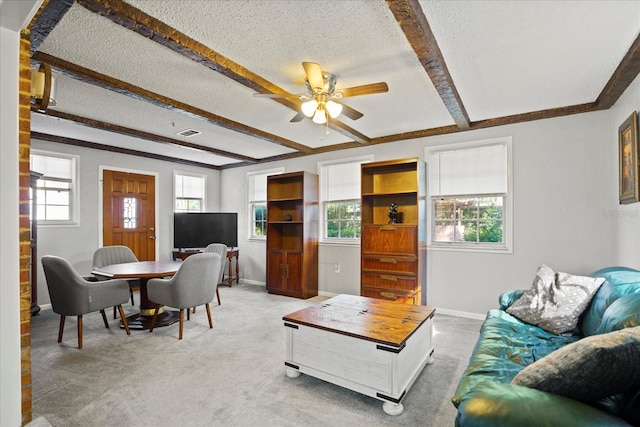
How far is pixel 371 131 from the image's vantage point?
178 inches

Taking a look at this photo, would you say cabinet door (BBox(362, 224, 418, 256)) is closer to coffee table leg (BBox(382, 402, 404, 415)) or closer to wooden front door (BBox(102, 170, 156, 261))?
coffee table leg (BBox(382, 402, 404, 415))

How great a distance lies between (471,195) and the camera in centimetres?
411

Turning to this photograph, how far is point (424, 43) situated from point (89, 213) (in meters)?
5.35

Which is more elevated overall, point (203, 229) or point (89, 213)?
point (89, 213)

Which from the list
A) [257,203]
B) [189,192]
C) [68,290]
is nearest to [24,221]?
[68,290]

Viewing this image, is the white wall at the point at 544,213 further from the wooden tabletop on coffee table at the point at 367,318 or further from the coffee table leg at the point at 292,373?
the coffee table leg at the point at 292,373

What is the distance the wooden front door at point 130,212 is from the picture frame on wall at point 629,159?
6522 millimetres

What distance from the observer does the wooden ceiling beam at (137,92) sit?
2.50 meters

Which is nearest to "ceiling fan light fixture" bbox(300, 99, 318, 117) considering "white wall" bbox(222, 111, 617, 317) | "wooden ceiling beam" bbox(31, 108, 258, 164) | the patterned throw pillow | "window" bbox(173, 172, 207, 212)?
"white wall" bbox(222, 111, 617, 317)

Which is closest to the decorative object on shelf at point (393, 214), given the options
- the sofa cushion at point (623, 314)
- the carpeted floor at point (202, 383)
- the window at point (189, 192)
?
the carpeted floor at point (202, 383)

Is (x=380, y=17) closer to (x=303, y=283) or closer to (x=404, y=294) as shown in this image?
(x=404, y=294)

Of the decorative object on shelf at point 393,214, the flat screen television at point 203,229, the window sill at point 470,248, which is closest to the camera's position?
the window sill at point 470,248

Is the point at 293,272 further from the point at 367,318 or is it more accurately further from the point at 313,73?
the point at 313,73

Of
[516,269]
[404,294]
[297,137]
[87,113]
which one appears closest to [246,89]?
[297,137]
